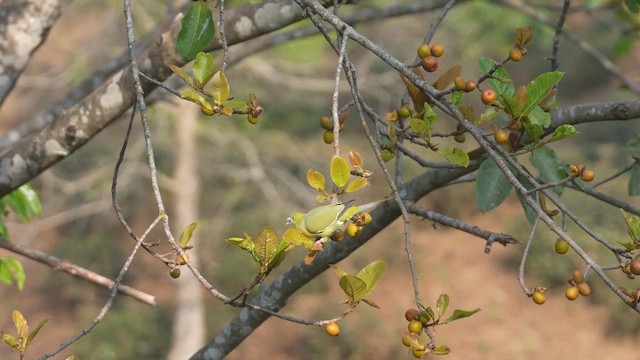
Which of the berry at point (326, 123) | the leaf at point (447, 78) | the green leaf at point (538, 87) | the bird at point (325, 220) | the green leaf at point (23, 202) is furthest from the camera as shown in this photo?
the green leaf at point (23, 202)

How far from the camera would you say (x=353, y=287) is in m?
1.19

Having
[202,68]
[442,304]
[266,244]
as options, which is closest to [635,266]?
[442,304]

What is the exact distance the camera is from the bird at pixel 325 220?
1084 millimetres

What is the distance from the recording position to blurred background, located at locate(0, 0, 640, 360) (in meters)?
8.76

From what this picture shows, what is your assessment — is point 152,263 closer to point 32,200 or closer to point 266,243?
point 32,200

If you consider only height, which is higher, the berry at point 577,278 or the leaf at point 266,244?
the leaf at point 266,244

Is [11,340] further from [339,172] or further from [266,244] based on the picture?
[339,172]

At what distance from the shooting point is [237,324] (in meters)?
2.03

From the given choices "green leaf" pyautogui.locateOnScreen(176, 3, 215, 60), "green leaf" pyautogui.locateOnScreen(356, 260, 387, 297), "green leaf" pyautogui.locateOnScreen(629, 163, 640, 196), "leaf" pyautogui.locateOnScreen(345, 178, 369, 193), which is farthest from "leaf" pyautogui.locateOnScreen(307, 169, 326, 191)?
"green leaf" pyautogui.locateOnScreen(629, 163, 640, 196)

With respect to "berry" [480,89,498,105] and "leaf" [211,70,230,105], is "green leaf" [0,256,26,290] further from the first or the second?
"berry" [480,89,498,105]

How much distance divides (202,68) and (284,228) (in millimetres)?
9220

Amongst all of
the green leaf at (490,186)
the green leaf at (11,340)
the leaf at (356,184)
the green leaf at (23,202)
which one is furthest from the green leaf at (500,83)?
the green leaf at (23,202)

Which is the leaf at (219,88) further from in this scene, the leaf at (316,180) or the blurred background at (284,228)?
the blurred background at (284,228)

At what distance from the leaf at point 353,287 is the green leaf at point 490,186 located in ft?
1.91
